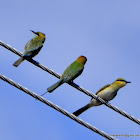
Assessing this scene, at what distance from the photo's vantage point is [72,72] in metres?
8.63

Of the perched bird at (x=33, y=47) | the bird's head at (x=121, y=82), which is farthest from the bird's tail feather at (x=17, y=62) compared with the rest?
the bird's head at (x=121, y=82)

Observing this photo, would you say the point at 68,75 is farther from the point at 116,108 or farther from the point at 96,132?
the point at 96,132

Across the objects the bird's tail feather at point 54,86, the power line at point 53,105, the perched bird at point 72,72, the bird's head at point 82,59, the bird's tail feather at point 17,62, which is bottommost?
the power line at point 53,105

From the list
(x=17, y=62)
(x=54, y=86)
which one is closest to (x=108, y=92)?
(x=54, y=86)

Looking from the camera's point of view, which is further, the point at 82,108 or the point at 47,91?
the point at 82,108

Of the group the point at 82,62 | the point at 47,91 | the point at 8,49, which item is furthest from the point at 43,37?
the point at 8,49

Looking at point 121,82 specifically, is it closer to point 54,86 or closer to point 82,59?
point 82,59

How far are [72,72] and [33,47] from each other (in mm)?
932

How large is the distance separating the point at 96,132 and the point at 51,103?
58 centimetres

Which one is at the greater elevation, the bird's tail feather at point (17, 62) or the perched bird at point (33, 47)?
the perched bird at point (33, 47)

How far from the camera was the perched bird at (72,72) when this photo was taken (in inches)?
311

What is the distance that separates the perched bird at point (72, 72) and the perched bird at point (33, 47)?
2.09ft

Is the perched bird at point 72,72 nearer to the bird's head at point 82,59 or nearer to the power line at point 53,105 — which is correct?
the bird's head at point 82,59

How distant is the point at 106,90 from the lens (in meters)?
8.91
